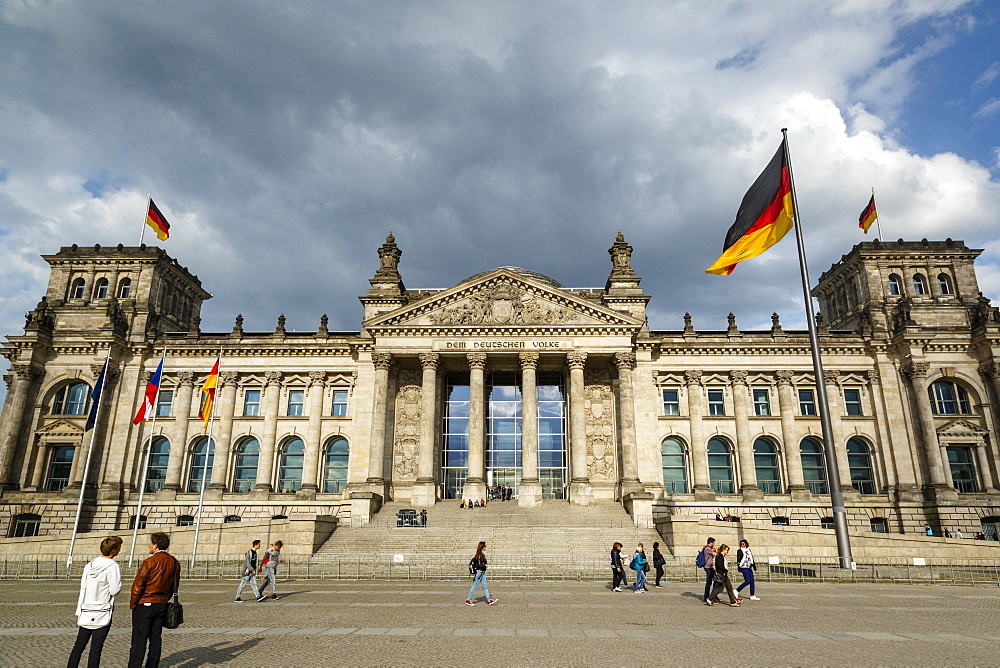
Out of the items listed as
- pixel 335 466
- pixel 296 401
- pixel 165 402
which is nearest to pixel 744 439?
pixel 335 466

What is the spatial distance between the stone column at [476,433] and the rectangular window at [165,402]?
26.0 metres

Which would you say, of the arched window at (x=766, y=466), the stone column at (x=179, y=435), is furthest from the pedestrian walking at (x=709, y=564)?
the stone column at (x=179, y=435)

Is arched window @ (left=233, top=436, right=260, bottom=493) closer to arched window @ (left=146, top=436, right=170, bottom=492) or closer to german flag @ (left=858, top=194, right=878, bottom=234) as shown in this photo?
arched window @ (left=146, top=436, right=170, bottom=492)

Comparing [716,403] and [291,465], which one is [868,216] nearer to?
[716,403]

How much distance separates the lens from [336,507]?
4794cm

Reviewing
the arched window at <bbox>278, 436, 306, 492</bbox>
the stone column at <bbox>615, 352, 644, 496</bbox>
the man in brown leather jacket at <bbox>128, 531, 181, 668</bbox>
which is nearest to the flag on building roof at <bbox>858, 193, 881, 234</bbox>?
the stone column at <bbox>615, 352, 644, 496</bbox>

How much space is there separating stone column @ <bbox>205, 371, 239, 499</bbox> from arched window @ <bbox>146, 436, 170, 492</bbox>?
13.3 feet

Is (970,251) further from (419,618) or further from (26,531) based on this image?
(26,531)

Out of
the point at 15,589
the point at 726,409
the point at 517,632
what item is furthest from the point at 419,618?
the point at 726,409

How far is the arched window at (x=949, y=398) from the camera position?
4962 cm

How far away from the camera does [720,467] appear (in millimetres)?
50125

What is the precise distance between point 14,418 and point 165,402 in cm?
1051

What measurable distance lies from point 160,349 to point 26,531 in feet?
53.4

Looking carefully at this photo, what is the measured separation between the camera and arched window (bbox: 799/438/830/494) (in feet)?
Answer: 163
